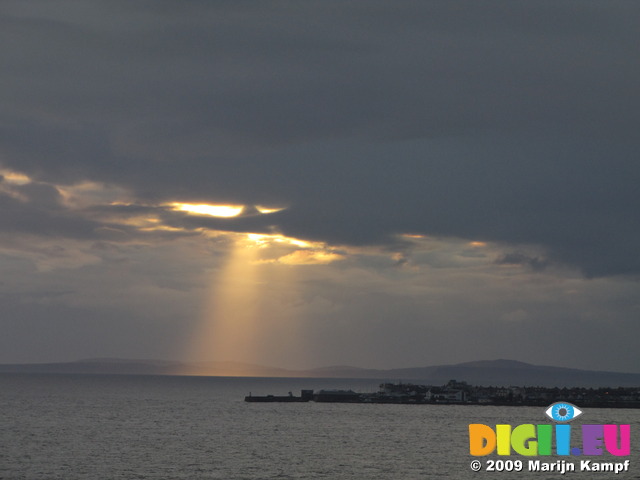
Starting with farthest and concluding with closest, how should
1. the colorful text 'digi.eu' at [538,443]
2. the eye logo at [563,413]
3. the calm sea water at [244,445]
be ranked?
1. the eye logo at [563,413]
2. the colorful text 'digi.eu' at [538,443]
3. the calm sea water at [244,445]

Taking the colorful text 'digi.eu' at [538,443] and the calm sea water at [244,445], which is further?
the colorful text 'digi.eu' at [538,443]

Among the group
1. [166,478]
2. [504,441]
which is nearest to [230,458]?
[166,478]

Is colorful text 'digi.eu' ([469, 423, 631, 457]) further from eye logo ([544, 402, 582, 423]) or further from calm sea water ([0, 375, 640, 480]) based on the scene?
eye logo ([544, 402, 582, 423])

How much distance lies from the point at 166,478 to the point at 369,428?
218 ft

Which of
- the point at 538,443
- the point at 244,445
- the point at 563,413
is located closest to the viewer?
the point at 538,443

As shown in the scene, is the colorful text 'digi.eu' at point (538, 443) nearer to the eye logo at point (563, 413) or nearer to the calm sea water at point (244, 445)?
the calm sea water at point (244, 445)

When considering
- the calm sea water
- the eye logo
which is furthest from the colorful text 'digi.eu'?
the eye logo

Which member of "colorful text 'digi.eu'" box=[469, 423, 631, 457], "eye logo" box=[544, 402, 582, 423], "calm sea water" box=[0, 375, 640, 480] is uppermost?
"eye logo" box=[544, 402, 582, 423]

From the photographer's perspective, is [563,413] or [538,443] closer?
[538,443]

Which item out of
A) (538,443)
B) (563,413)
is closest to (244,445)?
(538,443)

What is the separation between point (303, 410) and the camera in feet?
642

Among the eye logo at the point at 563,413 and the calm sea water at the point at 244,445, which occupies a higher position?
the eye logo at the point at 563,413

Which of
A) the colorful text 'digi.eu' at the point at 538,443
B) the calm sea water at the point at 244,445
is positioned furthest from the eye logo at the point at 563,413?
Result: the colorful text 'digi.eu' at the point at 538,443

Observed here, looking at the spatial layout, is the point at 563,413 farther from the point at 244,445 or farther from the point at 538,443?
the point at 244,445
